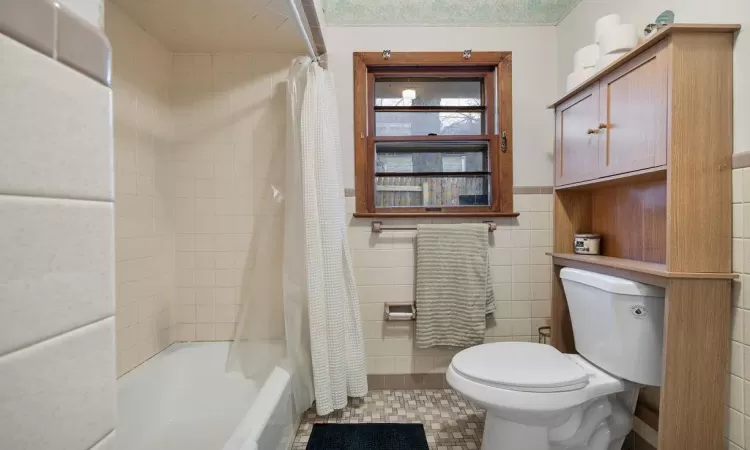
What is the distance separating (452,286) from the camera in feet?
6.19

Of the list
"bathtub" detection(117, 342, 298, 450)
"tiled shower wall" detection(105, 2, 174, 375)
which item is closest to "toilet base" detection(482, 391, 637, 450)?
"bathtub" detection(117, 342, 298, 450)

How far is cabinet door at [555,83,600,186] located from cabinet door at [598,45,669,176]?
53 mm

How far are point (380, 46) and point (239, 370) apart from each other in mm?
1847

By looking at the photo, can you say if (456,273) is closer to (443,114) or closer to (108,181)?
(443,114)

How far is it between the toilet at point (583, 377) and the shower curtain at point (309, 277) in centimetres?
57

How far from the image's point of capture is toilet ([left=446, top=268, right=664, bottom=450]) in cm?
119

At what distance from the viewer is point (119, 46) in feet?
4.71

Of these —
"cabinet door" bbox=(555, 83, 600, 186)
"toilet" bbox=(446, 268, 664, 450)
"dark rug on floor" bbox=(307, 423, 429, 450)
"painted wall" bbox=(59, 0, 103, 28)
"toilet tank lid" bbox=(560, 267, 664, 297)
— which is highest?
"cabinet door" bbox=(555, 83, 600, 186)

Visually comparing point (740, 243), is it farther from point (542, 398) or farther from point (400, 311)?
point (400, 311)

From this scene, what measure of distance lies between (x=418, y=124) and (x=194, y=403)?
1836 millimetres

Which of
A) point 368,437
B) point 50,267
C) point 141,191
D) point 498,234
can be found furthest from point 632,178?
point 141,191

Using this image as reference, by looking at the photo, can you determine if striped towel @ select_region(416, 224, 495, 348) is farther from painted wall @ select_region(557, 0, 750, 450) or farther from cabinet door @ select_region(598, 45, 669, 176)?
painted wall @ select_region(557, 0, 750, 450)

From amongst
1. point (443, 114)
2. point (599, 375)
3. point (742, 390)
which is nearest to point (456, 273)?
point (599, 375)

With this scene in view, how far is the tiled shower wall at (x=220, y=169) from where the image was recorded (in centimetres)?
186
